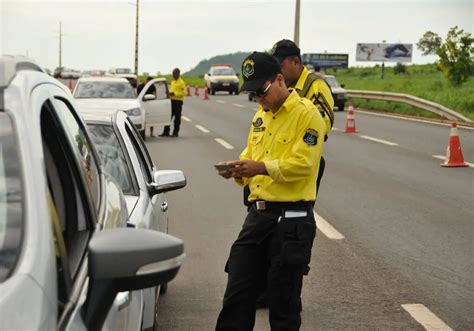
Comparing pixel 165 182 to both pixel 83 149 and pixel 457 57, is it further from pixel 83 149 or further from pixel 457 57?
pixel 457 57

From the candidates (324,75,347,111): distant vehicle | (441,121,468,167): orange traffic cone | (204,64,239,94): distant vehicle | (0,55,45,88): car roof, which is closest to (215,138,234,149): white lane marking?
(441,121,468,167): orange traffic cone

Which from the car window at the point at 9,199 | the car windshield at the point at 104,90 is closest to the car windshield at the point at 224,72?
the car windshield at the point at 104,90

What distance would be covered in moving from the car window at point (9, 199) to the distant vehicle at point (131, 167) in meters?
2.34

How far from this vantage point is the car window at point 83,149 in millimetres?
3086

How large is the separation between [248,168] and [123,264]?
230 centimetres

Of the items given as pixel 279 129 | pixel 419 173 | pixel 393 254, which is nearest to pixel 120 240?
pixel 279 129

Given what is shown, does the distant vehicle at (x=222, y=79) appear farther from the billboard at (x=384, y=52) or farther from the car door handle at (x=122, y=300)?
the billboard at (x=384, y=52)

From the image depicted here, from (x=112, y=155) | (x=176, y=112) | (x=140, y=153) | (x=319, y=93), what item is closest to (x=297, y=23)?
(x=176, y=112)

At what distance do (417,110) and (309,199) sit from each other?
2691cm

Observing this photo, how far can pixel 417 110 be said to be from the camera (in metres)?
30.8

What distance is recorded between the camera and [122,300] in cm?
288

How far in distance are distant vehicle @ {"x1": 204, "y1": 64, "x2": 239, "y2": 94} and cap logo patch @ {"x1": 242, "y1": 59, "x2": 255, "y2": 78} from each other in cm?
4627

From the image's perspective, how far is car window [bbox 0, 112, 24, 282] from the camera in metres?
2.12

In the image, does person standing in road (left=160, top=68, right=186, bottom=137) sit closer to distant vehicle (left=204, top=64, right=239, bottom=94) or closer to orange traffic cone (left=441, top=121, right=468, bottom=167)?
orange traffic cone (left=441, top=121, right=468, bottom=167)
